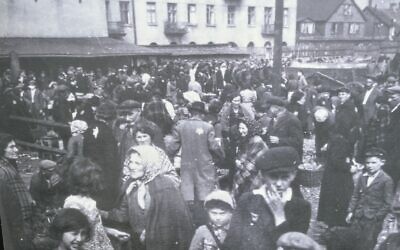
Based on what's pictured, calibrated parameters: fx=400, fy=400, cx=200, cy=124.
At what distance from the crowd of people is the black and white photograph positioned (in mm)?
10

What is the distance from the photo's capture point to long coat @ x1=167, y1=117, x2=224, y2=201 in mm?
3697

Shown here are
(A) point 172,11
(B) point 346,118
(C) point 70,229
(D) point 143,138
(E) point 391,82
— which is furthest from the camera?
(A) point 172,11

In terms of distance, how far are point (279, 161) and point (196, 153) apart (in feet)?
4.43

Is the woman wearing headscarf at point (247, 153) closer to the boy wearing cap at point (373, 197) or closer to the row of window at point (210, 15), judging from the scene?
the boy wearing cap at point (373, 197)

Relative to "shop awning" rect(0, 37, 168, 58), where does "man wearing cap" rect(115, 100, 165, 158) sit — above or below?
below

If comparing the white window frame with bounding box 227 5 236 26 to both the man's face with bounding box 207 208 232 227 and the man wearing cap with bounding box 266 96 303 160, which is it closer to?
the man wearing cap with bounding box 266 96 303 160

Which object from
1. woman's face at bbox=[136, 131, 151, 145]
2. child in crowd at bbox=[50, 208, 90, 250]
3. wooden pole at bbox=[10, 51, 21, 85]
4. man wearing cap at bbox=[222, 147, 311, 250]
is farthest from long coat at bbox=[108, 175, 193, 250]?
wooden pole at bbox=[10, 51, 21, 85]

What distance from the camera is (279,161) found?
8.17 ft

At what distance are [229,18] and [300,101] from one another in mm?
2121

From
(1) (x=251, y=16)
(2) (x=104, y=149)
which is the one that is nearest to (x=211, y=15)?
(1) (x=251, y=16)

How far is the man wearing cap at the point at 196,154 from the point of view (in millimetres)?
3699

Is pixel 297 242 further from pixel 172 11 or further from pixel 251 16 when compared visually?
pixel 251 16

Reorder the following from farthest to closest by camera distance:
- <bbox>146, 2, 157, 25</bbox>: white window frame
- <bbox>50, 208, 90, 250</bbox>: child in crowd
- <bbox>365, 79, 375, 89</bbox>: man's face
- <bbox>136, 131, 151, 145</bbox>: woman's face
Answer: <bbox>146, 2, 157, 25</bbox>: white window frame < <bbox>365, 79, 375, 89</bbox>: man's face < <bbox>136, 131, 151, 145</bbox>: woman's face < <bbox>50, 208, 90, 250</bbox>: child in crowd

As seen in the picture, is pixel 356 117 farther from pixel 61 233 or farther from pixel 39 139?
pixel 39 139
